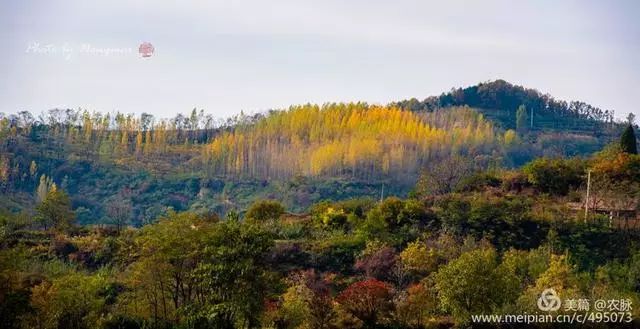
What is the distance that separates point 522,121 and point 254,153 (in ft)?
148

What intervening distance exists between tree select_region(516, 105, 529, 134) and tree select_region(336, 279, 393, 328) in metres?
80.9

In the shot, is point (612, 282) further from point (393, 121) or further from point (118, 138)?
point (118, 138)

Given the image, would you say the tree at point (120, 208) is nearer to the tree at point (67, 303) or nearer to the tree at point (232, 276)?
the tree at point (67, 303)

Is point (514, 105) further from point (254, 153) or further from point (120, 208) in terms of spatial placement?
point (120, 208)

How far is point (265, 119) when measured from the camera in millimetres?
91312

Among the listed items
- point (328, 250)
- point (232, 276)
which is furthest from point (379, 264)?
point (232, 276)

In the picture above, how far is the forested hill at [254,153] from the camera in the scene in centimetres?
6600

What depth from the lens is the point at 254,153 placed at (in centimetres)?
7744

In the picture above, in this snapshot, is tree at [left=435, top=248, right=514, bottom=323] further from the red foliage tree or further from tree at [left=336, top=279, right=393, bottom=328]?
the red foliage tree

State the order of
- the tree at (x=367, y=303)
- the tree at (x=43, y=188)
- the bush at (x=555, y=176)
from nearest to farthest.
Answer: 1. the tree at (x=367, y=303)
2. the bush at (x=555, y=176)
3. the tree at (x=43, y=188)

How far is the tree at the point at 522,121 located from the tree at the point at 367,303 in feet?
265

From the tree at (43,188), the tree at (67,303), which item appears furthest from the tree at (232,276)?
the tree at (43,188)

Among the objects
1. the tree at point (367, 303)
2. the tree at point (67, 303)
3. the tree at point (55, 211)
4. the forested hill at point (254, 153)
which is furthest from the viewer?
the forested hill at point (254, 153)

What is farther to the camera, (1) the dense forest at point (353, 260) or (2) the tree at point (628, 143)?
(2) the tree at point (628, 143)
